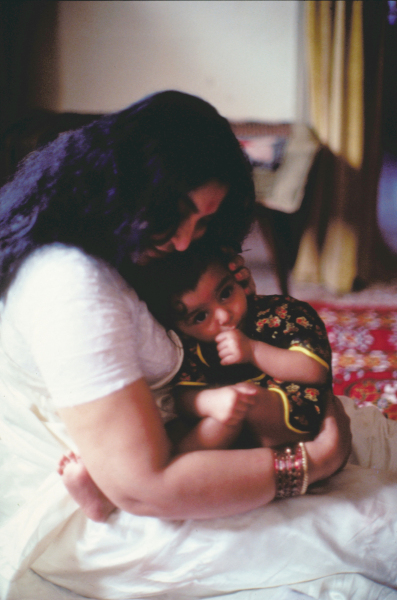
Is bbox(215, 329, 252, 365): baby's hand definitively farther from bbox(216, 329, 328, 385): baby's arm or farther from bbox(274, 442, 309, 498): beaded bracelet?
bbox(274, 442, 309, 498): beaded bracelet

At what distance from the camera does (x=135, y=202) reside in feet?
2.03

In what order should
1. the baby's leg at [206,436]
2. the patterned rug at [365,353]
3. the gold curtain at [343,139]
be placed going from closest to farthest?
1. the baby's leg at [206,436]
2. the patterned rug at [365,353]
3. the gold curtain at [343,139]

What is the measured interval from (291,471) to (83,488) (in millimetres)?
280

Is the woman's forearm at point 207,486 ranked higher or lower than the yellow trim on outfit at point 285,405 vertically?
higher

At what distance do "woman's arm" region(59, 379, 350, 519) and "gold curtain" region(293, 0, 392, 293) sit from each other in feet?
7.72

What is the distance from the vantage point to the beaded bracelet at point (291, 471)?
634mm

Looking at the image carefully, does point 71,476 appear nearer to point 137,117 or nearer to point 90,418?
point 90,418

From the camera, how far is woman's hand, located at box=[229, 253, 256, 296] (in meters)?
0.87

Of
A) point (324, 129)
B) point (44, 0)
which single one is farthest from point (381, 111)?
point (44, 0)

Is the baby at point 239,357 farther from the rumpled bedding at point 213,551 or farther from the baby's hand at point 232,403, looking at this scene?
the rumpled bedding at point 213,551

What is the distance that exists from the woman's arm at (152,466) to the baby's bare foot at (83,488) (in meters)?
0.05

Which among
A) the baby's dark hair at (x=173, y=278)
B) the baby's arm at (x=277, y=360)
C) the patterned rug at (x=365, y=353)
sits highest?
the baby's dark hair at (x=173, y=278)

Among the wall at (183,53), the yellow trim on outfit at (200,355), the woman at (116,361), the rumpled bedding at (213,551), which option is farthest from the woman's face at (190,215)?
the wall at (183,53)

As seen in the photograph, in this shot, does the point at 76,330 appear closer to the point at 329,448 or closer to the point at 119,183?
the point at 119,183
